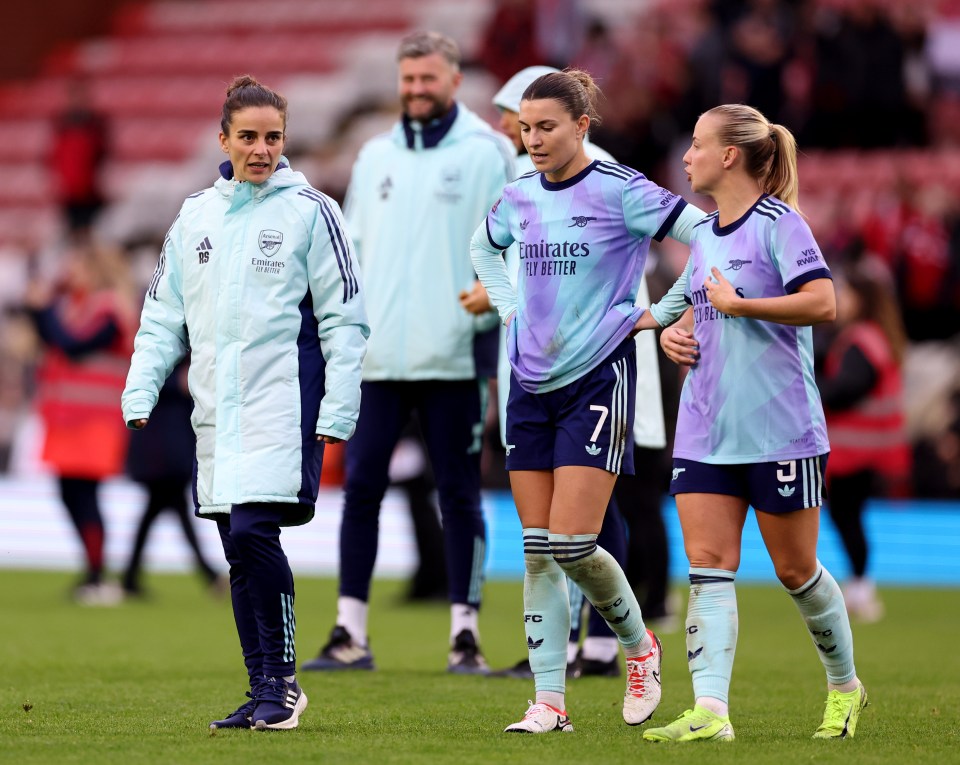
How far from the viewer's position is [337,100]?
67.2ft

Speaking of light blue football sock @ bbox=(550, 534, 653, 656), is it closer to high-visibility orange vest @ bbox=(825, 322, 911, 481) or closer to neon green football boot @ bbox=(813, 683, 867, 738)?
neon green football boot @ bbox=(813, 683, 867, 738)

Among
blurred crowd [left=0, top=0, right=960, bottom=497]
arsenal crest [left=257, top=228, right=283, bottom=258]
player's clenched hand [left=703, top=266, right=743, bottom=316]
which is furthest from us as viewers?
blurred crowd [left=0, top=0, right=960, bottom=497]

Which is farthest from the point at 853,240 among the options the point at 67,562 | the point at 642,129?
the point at 67,562

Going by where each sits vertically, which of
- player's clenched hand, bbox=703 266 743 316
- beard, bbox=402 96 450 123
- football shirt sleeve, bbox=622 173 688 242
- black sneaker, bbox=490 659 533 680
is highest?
beard, bbox=402 96 450 123

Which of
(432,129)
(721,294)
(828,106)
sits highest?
(828,106)

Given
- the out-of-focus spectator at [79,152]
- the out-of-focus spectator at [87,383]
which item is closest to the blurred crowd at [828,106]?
the out-of-focus spectator at [79,152]

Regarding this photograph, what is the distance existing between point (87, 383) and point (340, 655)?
187 inches

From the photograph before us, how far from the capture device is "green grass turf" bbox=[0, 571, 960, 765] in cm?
476

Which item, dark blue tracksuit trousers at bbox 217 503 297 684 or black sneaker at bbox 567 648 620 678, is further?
black sneaker at bbox 567 648 620 678

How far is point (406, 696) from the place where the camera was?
6.07 m

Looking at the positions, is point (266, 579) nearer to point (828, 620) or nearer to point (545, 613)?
point (545, 613)

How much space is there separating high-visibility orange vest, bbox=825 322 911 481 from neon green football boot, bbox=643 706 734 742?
550 centimetres

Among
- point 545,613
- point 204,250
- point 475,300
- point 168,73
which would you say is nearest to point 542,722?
point 545,613

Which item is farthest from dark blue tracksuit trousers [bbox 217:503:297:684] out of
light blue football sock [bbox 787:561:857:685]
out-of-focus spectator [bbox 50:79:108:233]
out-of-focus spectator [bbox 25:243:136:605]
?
out-of-focus spectator [bbox 50:79:108:233]
